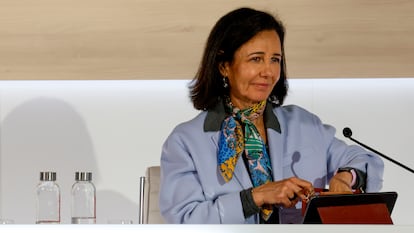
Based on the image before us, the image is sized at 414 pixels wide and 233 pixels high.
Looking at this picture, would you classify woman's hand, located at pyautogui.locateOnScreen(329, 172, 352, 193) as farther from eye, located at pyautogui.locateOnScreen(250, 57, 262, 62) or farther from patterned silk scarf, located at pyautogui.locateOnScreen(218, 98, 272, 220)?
eye, located at pyautogui.locateOnScreen(250, 57, 262, 62)

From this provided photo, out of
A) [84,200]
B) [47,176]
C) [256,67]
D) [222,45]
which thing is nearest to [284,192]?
[256,67]

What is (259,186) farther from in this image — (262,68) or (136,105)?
(136,105)

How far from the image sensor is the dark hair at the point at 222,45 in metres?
2.66

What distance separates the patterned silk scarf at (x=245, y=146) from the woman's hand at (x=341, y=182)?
0.56 ft

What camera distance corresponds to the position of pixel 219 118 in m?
2.66

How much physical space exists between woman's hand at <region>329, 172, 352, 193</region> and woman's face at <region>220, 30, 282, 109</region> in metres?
0.31

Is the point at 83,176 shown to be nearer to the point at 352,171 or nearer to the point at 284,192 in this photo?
the point at 284,192

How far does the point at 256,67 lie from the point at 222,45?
12 cm

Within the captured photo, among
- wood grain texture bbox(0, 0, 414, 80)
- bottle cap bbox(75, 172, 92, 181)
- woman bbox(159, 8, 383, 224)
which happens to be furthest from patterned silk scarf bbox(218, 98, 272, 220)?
wood grain texture bbox(0, 0, 414, 80)

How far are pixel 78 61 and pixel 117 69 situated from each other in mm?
148

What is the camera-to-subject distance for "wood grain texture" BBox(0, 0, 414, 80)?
11.5 ft

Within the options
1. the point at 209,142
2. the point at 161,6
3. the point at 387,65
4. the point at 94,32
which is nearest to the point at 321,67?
the point at 387,65

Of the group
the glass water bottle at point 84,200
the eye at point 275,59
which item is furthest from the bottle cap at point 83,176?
the eye at point 275,59

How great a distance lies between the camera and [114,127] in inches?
146
